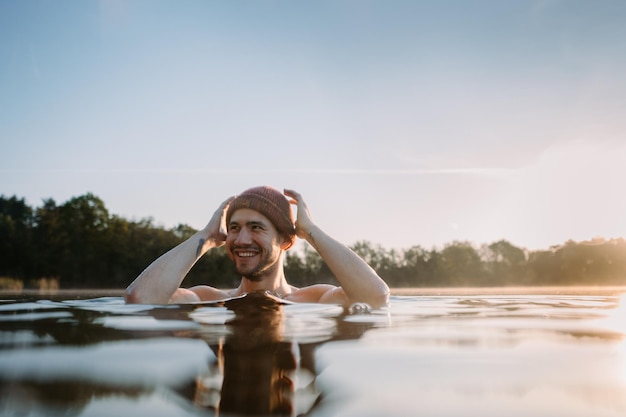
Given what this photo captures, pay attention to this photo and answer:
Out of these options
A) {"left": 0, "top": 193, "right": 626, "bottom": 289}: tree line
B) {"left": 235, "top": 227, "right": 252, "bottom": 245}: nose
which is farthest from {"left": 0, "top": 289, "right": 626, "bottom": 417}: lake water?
{"left": 0, "top": 193, "right": 626, "bottom": 289}: tree line

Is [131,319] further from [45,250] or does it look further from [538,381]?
[45,250]

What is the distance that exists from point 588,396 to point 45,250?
53.9 metres

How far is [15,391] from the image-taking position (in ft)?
4.71

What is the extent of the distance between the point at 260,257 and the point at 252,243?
6.7 inches

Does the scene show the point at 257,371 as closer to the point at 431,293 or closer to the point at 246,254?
the point at 246,254

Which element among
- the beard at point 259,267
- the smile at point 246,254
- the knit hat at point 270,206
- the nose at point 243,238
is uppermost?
the knit hat at point 270,206

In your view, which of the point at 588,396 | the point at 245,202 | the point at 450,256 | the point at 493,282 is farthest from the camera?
the point at 450,256

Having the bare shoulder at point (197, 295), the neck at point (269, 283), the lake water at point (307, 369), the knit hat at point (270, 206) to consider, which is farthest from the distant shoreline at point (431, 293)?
the lake water at point (307, 369)

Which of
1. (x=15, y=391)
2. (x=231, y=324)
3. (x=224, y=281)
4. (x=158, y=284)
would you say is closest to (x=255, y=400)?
(x=15, y=391)

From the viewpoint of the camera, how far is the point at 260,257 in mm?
5145

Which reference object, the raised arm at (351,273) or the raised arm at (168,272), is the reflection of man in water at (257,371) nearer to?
the raised arm at (351,273)

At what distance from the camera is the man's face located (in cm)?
511

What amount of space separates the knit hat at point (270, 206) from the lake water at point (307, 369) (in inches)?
92.5

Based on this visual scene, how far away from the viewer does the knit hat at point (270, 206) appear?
17.2ft
